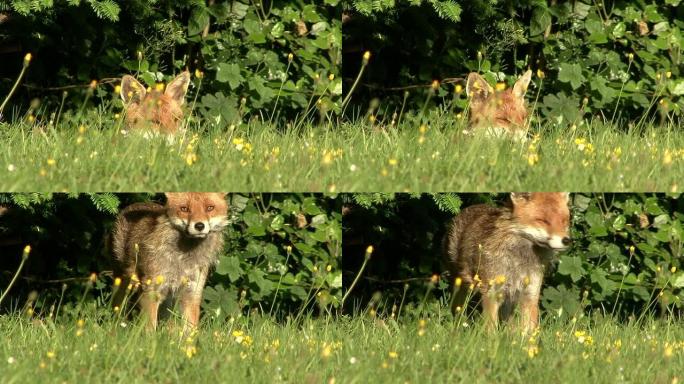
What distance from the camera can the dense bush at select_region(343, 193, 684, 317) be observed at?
31.3 feet

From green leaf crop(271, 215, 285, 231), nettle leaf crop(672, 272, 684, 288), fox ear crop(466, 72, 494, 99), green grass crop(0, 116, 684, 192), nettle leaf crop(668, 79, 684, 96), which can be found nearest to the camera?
green grass crop(0, 116, 684, 192)

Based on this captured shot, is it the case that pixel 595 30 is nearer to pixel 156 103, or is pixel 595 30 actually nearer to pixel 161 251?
pixel 156 103

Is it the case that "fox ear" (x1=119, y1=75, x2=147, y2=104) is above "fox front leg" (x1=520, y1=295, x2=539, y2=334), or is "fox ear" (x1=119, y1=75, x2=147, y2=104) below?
above

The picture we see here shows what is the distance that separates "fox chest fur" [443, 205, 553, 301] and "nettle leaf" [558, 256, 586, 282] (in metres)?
0.17

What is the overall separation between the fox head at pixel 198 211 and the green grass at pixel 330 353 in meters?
0.75

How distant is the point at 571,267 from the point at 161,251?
10.8ft

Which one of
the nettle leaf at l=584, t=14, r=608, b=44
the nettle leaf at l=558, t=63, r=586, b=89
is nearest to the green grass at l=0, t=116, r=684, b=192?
the nettle leaf at l=558, t=63, r=586, b=89

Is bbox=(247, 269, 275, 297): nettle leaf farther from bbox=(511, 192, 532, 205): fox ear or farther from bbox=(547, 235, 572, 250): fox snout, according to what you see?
bbox=(547, 235, 572, 250): fox snout

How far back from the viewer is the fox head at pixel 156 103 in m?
9.68

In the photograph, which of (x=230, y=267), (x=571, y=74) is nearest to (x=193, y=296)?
(x=230, y=267)

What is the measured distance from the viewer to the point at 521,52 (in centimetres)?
1091

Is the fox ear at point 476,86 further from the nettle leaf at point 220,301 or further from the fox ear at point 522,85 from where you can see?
the nettle leaf at point 220,301

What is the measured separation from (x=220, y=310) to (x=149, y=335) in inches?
50.0

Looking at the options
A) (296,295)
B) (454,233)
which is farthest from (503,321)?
(296,295)
